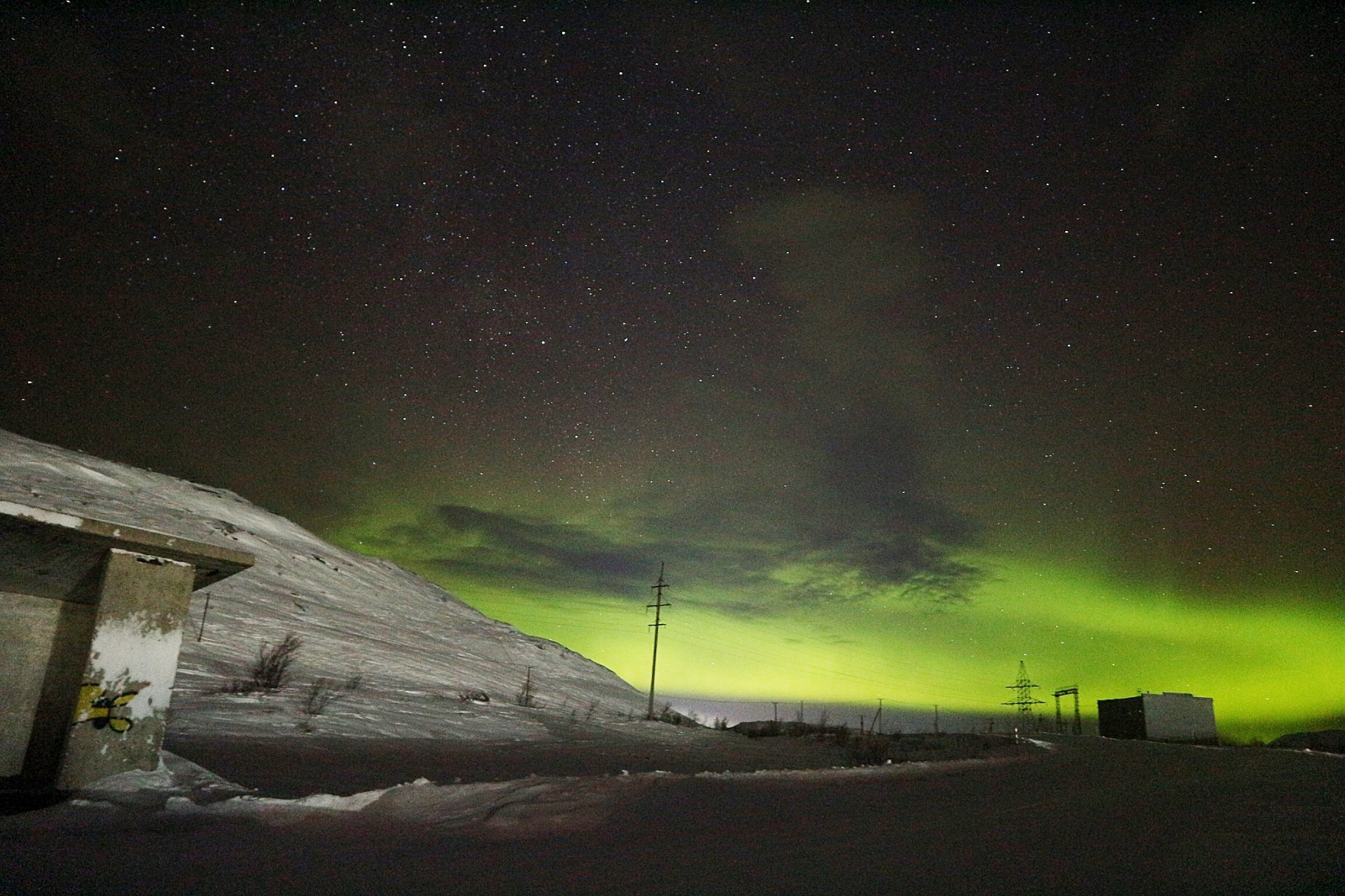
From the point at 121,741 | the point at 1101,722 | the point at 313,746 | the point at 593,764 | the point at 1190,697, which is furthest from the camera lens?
the point at 1101,722

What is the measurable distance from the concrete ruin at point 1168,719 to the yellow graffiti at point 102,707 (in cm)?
4538

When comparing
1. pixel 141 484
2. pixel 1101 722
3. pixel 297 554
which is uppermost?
pixel 141 484

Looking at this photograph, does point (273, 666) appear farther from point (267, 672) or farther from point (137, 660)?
point (137, 660)

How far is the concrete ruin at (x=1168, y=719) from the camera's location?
39031 millimetres

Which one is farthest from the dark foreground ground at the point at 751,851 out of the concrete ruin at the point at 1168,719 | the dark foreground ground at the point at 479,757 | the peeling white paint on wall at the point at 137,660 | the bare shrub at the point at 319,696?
the concrete ruin at the point at 1168,719

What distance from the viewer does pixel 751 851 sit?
4723mm

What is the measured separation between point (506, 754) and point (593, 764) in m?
1.89

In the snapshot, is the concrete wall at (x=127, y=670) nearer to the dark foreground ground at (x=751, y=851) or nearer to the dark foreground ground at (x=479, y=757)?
the dark foreground ground at (x=751, y=851)

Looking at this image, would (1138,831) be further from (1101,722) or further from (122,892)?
(1101,722)

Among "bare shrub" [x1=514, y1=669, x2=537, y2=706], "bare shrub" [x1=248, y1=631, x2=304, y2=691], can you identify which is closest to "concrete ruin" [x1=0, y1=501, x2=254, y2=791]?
"bare shrub" [x1=248, y1=631, x2=304, y2=691]

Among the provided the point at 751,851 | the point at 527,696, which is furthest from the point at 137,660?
the point at 527,696

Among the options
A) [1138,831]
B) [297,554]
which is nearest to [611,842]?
[1138,831]

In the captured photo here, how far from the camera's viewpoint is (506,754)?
1359 cm

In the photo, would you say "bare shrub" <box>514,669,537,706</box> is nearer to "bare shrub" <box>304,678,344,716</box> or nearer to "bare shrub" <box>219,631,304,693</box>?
"bare shrub" <box>304,678,344,716</box>
